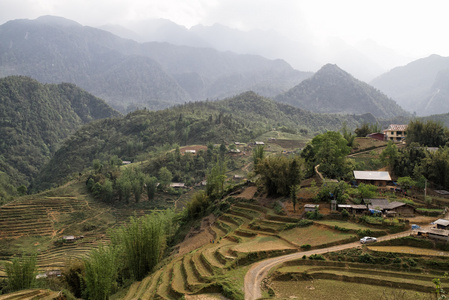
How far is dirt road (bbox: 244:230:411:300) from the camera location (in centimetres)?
2044

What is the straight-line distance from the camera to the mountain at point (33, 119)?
117 meters

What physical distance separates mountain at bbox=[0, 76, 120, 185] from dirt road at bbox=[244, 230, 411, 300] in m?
105

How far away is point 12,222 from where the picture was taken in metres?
55.1

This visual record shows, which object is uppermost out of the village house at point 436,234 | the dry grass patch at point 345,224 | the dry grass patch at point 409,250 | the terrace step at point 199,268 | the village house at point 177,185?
the village house at point 436,234

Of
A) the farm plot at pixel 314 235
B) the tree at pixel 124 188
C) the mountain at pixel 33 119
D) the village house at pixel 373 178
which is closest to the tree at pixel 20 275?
the farm plot at pixel 314 235

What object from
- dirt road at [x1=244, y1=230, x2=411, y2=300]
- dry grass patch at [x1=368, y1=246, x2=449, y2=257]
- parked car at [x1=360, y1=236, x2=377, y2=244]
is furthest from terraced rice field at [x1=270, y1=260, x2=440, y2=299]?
parked car at [x1=360, y1=236, x2=377, y2=244]

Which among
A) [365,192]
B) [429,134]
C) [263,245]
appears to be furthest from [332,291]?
[429,134]

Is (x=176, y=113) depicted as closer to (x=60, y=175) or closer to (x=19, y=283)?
(x=60, y=175)

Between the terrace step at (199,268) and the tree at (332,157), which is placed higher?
the tree at (332,157)

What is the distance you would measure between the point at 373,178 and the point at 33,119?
150065 mm

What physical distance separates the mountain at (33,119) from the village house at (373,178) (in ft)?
345

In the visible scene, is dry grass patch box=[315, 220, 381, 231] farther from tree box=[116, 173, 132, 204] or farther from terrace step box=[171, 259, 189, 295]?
tree box=[116, 173, 132, 204]

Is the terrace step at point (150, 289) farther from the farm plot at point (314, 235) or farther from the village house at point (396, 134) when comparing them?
the village house at point (396, 134)

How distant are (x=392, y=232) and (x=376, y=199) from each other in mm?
7701
